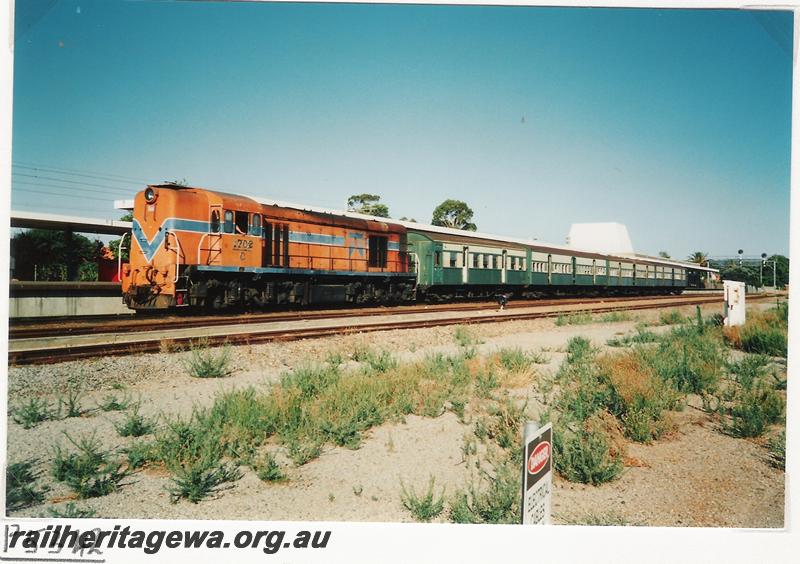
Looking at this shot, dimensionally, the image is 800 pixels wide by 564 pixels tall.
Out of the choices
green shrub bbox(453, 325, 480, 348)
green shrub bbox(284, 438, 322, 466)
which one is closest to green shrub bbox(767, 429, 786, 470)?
green shrub bbox(284, 438, 322, 466)

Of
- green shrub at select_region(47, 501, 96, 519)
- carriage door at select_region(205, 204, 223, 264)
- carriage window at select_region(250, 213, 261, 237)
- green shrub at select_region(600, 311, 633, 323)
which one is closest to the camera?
green shrub at select_region(47, 501, 96, 519)

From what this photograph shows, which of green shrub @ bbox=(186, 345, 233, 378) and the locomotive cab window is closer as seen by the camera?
green shrub @ bbox=(186, 345, 233, 378)

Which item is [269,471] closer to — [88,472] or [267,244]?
[88,472]

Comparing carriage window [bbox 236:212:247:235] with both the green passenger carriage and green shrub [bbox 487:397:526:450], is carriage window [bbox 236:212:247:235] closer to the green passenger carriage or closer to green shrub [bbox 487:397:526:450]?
the green passenger carriage

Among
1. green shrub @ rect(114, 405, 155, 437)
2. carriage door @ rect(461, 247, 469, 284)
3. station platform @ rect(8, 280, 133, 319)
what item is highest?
carriage door @ rect(461, 247, 469, 284)

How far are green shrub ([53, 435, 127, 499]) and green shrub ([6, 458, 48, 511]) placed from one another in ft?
0.44

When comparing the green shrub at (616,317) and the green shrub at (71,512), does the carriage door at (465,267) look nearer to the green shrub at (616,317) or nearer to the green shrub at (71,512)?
the green shrub at (616,317)

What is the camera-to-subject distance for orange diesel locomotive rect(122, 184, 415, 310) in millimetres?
9234

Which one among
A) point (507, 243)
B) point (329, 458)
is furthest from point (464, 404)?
point (507, 243)

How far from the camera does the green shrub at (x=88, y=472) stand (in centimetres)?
302

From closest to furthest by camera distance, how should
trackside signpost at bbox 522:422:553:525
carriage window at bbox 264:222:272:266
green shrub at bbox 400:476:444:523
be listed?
trackside signpost at bbox 522:422:553:525, green shrub at bbox 400:476:444:523, carriage window at bbox 264:222:272:266

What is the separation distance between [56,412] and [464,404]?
3.89m

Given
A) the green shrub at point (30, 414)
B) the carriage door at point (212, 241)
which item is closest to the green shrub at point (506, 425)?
the green shrub at point (30, 414)

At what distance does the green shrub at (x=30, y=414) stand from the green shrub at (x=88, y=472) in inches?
31.7
